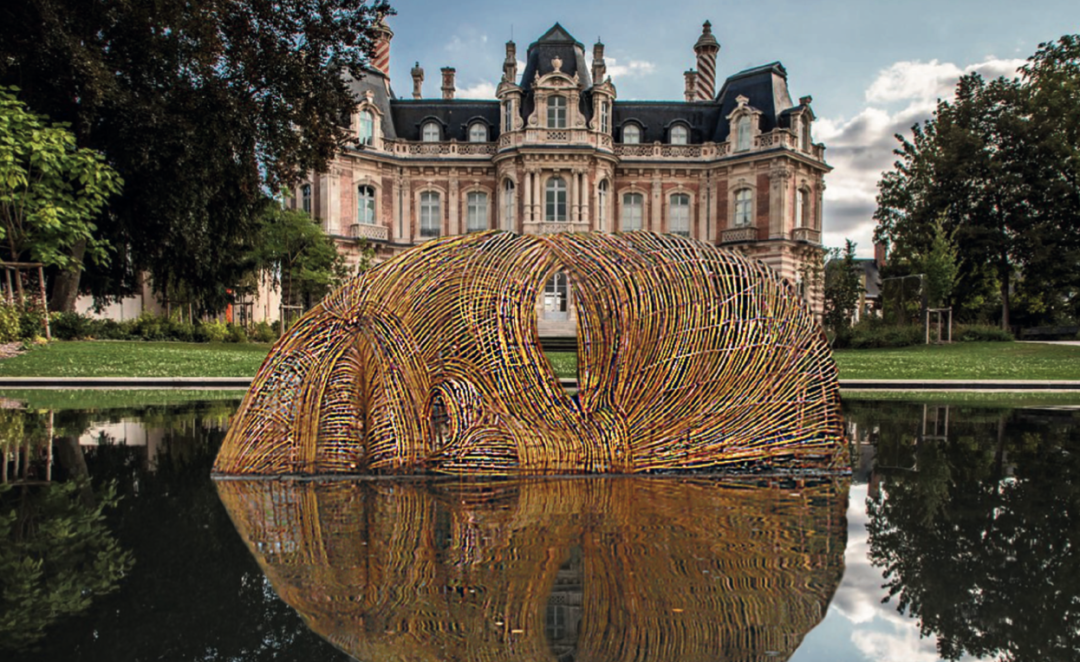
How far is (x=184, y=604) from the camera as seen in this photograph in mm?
3650

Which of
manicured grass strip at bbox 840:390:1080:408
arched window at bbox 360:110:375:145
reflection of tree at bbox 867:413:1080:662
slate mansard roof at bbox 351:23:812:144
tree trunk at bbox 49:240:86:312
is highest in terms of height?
slate mansard roof at bbox 351:23:812:144

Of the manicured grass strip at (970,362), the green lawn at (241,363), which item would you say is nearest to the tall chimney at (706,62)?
the manicured grass strip at (970,362)

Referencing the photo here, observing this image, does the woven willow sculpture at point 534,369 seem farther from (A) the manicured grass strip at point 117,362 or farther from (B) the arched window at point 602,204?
(B) the arched window at point 602,204

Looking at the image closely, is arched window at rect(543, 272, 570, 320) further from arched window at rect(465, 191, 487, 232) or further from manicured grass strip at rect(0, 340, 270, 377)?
manicured grass strip at rect(0, 340, 270, 377)

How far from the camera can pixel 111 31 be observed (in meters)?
17.3

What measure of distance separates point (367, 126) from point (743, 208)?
2228cm

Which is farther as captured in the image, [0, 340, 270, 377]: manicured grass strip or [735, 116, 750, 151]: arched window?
[735, 116, 750, 151]: arched window

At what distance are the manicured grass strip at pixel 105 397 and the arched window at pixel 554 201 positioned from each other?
2655 centimetres

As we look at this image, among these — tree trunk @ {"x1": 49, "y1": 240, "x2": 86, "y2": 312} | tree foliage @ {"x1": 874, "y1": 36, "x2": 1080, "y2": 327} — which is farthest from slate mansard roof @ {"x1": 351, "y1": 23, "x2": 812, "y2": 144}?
tree trunk @ {"x1": 49, "y1": 240, "x2": 86, "y2": 312}

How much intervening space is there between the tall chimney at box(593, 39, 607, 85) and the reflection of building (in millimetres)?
2470

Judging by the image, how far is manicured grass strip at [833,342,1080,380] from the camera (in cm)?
2020

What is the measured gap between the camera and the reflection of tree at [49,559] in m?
3.50

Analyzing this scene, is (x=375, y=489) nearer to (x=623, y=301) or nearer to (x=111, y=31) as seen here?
(x=623, y=301)

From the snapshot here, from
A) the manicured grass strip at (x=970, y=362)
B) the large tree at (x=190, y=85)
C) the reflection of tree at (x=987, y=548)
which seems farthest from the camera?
the manicured grass strip at (x=970, y=362)
